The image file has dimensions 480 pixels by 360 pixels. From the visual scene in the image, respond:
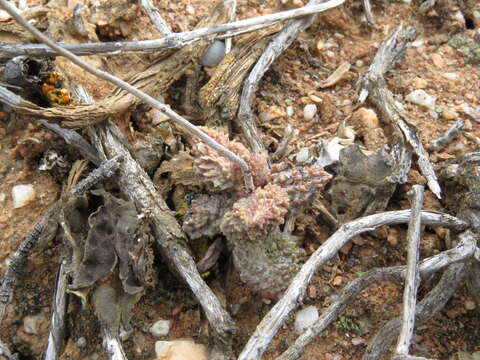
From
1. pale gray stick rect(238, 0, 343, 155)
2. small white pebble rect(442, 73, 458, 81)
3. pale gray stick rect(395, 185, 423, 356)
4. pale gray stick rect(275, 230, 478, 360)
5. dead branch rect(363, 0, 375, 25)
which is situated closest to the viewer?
pale gray stick rect(395, 185, 423, 356)

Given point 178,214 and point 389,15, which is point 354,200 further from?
point 389,15

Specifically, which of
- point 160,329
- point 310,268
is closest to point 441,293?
point 310,268

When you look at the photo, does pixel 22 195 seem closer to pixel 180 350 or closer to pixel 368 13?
pixel 180 350

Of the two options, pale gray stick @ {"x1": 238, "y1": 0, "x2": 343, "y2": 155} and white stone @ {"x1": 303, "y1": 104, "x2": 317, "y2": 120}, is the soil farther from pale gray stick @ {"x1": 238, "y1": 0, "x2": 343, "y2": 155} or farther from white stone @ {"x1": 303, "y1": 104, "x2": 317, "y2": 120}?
pale gray stick @ {"x1": 238, "y1": 0, "x2": 343, "y2": 155}

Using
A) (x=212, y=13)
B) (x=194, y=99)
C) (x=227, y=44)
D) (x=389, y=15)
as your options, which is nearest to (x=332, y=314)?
(x=194, y=99)

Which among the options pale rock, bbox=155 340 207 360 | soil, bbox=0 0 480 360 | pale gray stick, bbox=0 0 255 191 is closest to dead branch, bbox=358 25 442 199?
soil, bbox=0 0 480 360
